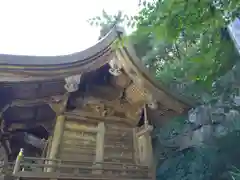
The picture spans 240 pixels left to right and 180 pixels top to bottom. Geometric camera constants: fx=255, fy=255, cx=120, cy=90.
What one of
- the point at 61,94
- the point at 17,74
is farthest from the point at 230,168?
the point at 17,74

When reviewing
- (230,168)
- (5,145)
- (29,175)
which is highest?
(5,145)

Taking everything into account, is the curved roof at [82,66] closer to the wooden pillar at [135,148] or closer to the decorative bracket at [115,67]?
the decorative bracket at [115,67]

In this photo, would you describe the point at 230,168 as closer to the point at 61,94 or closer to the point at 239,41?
the point at 239,41

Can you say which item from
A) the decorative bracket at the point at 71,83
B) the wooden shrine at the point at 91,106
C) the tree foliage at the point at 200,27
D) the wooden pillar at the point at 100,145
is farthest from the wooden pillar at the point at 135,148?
the tree foliage at the point at 200,27

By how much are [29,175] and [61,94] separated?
149cm

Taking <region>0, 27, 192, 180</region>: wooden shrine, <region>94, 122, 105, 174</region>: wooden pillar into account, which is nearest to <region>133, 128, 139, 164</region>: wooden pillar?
<region>0, 27, 192, 180</region>: wooden shrine

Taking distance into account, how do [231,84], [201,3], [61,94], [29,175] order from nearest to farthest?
[201,3]
[29,175]
[61,94]
[231,84]

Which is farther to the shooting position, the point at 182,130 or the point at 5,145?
the point at 182,130

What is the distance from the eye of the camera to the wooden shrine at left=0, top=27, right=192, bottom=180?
13.4 feet

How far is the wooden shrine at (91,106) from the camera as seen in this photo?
4.09 metres

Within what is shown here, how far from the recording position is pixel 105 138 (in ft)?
15.5

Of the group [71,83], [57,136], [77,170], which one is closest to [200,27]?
[71,83]

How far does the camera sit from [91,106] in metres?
4.88

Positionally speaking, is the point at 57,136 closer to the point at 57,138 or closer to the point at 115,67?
the point at 57,138
